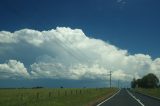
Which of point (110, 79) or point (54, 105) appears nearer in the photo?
point (54, 105)

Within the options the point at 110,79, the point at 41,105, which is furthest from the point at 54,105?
the point at 110,79

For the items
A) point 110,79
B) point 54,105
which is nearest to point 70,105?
point 54,105

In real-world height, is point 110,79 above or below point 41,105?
above

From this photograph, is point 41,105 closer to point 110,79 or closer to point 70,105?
point 70,105

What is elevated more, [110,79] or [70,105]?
[110,79]

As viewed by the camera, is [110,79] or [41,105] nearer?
[41,105]

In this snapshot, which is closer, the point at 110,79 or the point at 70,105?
the point at 70,105

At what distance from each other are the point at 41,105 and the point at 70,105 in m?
2.59

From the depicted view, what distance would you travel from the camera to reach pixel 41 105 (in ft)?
85.8

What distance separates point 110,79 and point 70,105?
4605 inches

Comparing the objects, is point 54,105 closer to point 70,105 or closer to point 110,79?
point 70,105

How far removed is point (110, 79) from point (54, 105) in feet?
386

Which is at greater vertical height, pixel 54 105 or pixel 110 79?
pixel 110 79

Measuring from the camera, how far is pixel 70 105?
90.1 feet
